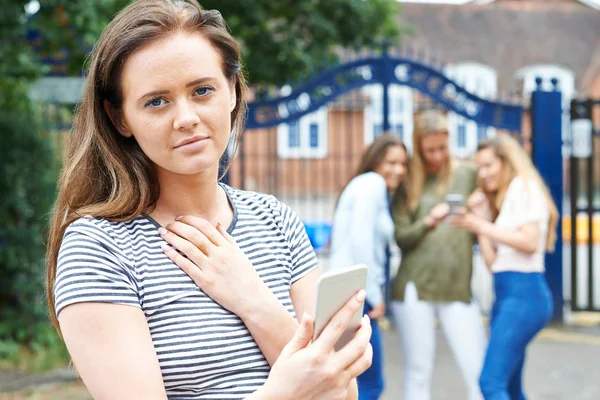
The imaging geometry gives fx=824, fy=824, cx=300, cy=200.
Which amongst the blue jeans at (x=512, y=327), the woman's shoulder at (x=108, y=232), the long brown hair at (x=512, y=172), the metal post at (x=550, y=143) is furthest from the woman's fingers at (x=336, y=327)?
the metal post at (x=550, y=143)

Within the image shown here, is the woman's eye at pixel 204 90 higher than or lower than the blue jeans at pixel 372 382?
higher

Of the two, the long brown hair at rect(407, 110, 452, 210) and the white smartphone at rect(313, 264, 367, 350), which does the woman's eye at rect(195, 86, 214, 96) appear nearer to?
the white smartphone at rect(313, 264, 367, 350)

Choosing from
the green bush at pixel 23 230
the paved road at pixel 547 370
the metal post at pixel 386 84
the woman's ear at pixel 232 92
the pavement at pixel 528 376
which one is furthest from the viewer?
the metal post at pixel 386 84

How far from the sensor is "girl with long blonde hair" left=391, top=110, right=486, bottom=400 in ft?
14.6

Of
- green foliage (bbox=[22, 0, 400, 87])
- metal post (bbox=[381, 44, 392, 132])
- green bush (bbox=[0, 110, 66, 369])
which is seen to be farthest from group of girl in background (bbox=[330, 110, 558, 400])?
green foliage (bbox=[22, 0, 400, 87])

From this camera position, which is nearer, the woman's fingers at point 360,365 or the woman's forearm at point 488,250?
the woman's fingers at point 360,365

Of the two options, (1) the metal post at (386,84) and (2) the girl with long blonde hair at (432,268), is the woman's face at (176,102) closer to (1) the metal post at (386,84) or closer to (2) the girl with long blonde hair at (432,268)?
(2) the girl with long blonde hair at (432,268)

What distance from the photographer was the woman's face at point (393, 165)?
478cm

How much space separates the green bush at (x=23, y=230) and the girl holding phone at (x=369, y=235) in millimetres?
3138

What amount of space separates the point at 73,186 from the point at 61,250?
0.17m

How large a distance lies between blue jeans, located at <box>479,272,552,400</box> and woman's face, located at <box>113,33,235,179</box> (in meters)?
2.84

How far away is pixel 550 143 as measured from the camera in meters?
7.64

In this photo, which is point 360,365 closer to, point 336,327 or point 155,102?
point 336,327

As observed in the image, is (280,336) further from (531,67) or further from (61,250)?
(531,67)
